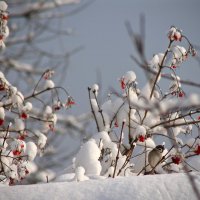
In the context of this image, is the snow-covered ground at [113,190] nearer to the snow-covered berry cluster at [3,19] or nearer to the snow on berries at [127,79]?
the snow on berries at [127,79]

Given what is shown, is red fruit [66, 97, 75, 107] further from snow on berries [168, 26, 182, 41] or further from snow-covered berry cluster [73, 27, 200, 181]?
snow on berries [168, 26, 182, 41]

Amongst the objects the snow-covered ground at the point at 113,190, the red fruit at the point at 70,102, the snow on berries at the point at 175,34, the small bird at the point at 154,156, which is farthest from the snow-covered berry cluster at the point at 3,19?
the snow-covered ground at the point at 113,190

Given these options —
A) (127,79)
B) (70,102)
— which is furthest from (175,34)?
(70,102)

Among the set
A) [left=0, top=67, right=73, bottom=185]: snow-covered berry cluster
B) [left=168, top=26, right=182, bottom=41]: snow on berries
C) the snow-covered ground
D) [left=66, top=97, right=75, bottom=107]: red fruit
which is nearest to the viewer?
the snow-covered ground

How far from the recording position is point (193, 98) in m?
0.95

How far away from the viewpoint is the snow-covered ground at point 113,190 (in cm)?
140

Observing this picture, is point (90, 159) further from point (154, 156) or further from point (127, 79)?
point (127, 79)

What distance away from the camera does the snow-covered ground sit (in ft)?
4.59

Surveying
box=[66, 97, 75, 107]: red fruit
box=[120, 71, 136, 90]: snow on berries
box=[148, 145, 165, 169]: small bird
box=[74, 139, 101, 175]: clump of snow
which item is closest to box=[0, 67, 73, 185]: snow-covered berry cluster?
box=[66, 97, 75, 107]: red fruit

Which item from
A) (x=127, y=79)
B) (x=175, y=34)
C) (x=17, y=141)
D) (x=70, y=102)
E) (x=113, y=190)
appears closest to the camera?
(x=113, y=190)

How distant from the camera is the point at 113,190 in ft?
4.70

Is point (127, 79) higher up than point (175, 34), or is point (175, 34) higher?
point (175, 34)

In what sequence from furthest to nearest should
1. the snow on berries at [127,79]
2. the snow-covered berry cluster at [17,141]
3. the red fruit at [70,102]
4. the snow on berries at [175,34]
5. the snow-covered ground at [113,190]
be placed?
1. the red fruit at [70,102]
2. the snow on berries at [127,79]
3. the snow on berries at [175,34]
4. the snow-covered berry cluster at [17,141]
5. the snow-covered ground at [113,190]

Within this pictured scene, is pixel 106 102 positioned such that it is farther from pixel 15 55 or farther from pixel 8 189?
pixel 15 55
